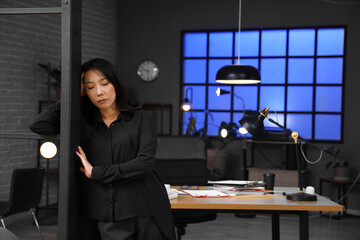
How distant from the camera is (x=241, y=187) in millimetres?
3537

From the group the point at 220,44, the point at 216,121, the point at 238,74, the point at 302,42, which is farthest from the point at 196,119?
the point at 238,74

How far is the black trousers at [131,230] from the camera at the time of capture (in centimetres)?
190

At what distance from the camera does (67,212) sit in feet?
4.91

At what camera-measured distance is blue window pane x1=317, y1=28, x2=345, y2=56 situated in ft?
22.3

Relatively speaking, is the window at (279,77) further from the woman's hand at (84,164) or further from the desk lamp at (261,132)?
the woman's hand at (84,164)

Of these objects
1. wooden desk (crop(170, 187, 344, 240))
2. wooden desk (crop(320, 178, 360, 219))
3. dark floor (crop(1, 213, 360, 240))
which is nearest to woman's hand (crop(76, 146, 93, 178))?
wooden desk (crop(170, 187, 344, 240))

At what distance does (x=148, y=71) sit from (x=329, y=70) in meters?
2.59

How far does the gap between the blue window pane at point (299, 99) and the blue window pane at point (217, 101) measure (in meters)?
0.86

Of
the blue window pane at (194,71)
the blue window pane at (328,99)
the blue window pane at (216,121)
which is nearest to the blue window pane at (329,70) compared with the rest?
the blue window pane at (328,99)

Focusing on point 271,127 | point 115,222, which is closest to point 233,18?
point 271,127

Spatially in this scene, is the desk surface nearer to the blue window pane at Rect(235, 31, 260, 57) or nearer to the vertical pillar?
the vertical pillar

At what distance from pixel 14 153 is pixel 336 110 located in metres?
4.12

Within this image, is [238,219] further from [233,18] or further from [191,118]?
[233,18]

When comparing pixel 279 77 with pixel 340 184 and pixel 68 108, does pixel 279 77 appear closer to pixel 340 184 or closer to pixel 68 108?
pixel 340 184
